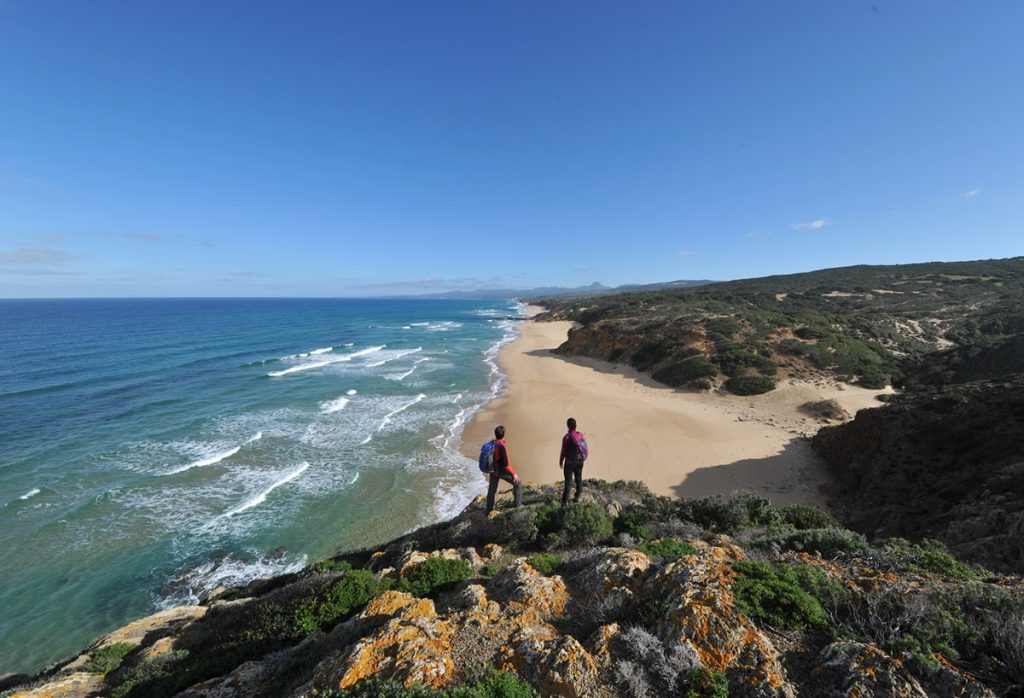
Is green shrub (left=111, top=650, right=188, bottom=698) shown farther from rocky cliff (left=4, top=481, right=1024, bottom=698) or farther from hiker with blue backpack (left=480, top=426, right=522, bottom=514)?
hiker with blue backpack (left=480, top=426, right=522, bottom=514)

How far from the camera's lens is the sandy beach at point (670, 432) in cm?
1570

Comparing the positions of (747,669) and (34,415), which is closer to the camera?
(747,669)

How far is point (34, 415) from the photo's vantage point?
22.8m

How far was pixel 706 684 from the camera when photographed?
342cm

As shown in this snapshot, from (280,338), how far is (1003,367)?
227 ft

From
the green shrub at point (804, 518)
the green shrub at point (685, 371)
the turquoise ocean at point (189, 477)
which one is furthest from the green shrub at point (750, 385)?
the green shrub at point (804, 518)

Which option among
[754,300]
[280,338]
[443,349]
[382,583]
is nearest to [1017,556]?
[382,583]

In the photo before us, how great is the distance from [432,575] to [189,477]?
16021 millimetres

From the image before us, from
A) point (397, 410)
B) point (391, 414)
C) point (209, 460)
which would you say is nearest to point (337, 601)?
point (209, 460)

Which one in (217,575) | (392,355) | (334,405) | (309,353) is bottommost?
(217,575)

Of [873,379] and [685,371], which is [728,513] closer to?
[685,371]

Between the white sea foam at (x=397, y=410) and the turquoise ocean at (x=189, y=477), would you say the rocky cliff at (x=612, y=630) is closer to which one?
the turquoise ocean at (x=189, y=477)

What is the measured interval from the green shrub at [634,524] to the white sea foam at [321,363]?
3374 cm

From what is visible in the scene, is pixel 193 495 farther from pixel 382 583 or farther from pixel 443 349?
pixel 443 349
